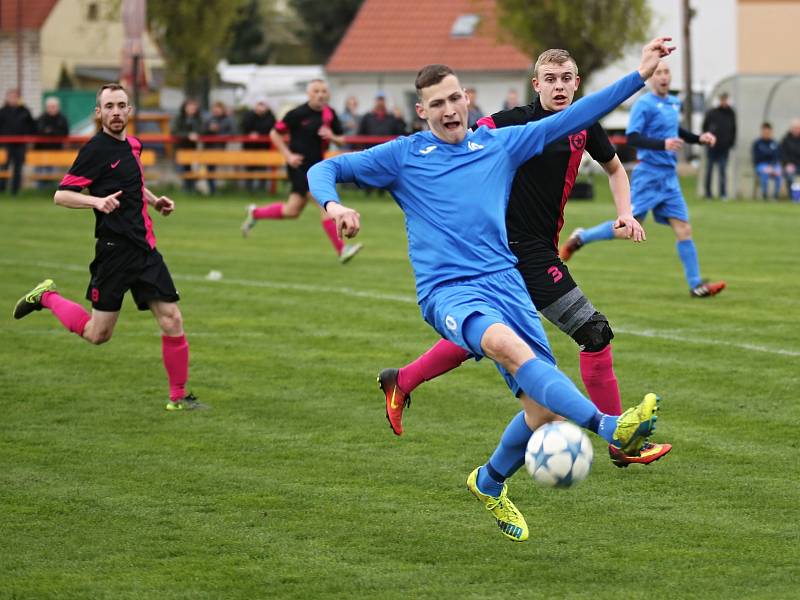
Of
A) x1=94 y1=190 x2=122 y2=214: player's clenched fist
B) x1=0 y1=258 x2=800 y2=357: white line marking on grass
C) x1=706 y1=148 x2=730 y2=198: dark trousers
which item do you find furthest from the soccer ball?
x1=706 y1=148 x2=730 y2=198: dark trousers

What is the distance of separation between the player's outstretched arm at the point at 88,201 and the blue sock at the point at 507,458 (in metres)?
3.12

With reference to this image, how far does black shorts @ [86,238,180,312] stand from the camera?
890 cm

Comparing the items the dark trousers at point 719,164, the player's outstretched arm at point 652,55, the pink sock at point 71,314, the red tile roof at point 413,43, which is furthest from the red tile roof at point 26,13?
the player's outstretched arm at point 652,55

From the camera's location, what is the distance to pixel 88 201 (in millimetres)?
8531

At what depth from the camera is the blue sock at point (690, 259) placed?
13.7 meters

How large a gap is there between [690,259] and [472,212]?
8013mm

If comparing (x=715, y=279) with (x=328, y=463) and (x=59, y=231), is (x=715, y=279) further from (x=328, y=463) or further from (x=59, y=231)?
(x=59, y=231)

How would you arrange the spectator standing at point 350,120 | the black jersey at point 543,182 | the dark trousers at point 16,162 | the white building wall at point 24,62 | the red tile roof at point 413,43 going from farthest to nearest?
1. the red tile roof at point 413,43
2. the white building wall at point 24,62
3. the spectator standing at point 350,120
4. the dark trousers at point 16,162
5. the black jersey at point 543,182

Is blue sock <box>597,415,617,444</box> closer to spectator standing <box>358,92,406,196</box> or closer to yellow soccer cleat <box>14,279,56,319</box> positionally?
yellow soccer cleat <box>14,279,56,319</box>

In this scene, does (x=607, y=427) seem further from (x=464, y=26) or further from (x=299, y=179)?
(x=464, y=26)

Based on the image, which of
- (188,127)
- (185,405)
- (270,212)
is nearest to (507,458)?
(185,405)

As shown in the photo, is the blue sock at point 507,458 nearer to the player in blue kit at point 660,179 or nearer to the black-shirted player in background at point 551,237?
the black-shirted player in background at point 551,237

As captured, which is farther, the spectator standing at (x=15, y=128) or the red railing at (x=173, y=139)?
the spectator standing at (x=15, y=128)

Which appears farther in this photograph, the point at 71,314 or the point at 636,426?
the point at 71,314
